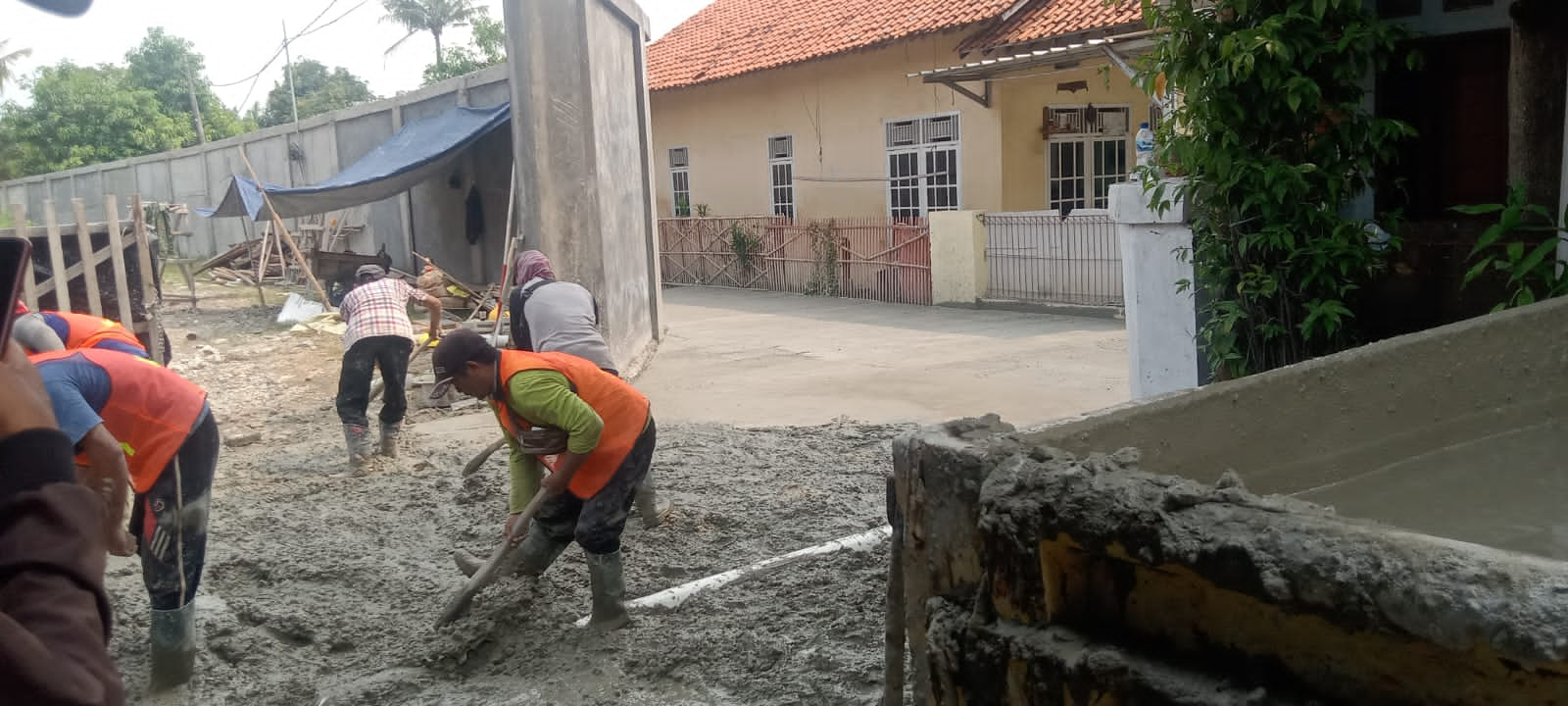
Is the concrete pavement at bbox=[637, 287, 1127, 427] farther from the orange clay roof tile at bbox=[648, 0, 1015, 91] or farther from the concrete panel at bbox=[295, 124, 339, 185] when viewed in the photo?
the concrete panel at bbox=[295, 124, 339, 185]

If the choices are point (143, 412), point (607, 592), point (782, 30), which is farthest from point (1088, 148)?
point (143, 412)

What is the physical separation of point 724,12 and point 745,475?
1833cm

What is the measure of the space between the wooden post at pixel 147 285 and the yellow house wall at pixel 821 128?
990 centimetres

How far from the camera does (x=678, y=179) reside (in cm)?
2155

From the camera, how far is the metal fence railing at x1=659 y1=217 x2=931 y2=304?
15.1 m

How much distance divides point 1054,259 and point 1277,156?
8.11m

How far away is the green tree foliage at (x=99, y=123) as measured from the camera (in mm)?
24031

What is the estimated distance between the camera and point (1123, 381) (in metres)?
8.34

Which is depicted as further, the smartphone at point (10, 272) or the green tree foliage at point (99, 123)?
the green tree foliage at point (99, 123)

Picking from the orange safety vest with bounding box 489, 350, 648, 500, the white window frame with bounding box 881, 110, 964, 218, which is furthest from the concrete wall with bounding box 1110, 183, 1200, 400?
the white window frame with bounding box 881, 110, 964, 218

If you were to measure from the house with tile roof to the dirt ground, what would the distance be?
6648mm

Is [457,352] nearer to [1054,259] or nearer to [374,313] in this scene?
[374,313]

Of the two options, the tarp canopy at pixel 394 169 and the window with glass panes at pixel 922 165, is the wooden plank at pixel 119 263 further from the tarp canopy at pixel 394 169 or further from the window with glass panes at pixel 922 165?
the window with glass panes at pixel 922 165

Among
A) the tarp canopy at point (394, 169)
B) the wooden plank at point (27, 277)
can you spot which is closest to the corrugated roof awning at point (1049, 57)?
the tarp canopy at point (394, 169)
